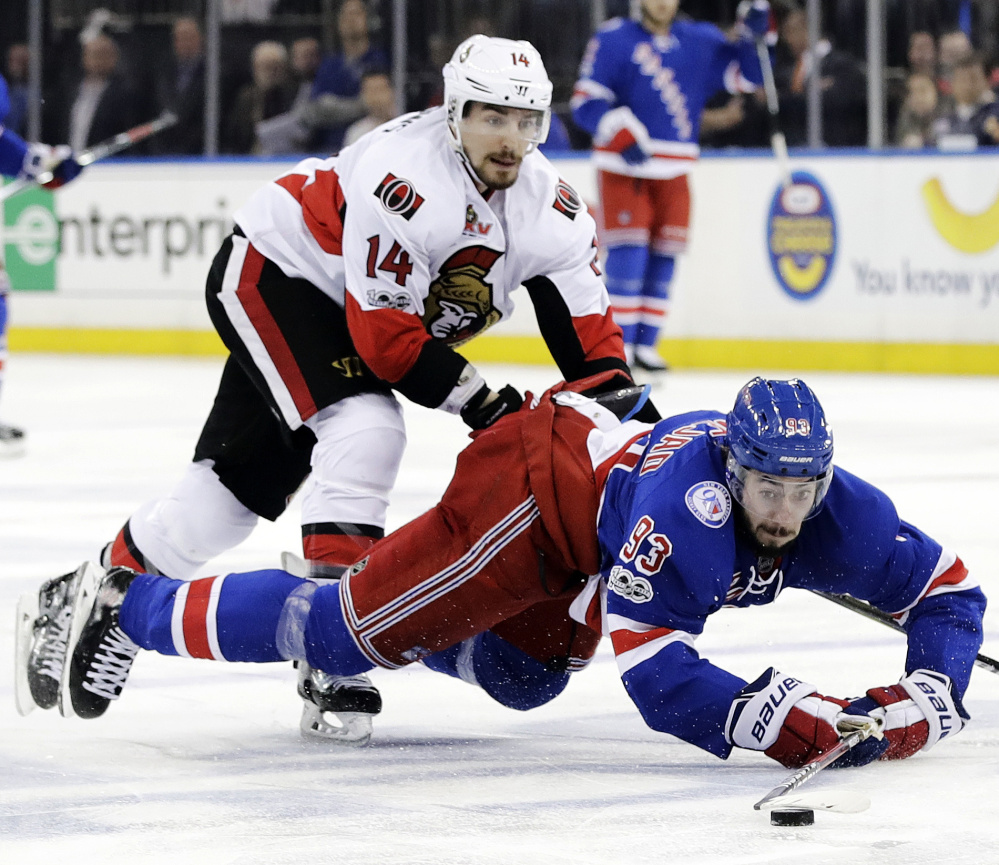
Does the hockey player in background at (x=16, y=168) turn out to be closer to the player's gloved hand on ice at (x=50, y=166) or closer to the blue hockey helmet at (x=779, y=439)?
the player's gloved hand on ice at (x=50, y=166)

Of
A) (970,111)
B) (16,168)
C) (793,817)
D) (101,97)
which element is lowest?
(793,817)

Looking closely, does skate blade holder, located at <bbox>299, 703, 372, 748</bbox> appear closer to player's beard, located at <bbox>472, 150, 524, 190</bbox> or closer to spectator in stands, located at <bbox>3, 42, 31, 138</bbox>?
player's beard, located at <bbox>472, 150, 524, 190</bbox>

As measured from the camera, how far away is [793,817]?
2566mm

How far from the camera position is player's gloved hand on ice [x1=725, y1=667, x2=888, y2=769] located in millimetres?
2691

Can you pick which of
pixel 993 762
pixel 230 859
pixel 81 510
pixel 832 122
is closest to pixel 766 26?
pixel 832 122

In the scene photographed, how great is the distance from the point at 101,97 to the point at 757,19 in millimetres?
3987

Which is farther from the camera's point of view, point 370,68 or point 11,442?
point 370,68

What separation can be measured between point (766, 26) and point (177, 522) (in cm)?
575

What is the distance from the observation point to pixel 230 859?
2.45 meters

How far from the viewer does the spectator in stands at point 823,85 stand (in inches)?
374

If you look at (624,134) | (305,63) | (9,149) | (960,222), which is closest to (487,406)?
(9,149)

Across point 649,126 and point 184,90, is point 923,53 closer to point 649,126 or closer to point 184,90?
point 649,126

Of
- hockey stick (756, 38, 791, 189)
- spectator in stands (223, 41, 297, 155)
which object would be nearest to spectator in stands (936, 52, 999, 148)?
hockey stick (756, 38, 791, 189)

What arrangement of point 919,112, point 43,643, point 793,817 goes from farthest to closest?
point 919,112
point 43,643
point 793,817
